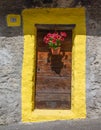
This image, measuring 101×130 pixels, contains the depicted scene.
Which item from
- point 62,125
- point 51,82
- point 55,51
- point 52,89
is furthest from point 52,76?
point 62,125

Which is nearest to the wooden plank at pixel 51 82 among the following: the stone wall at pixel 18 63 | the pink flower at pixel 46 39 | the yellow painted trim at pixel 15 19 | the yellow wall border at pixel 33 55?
the yellow wall border at pixel 33 55

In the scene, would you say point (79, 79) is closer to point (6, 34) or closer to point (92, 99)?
point (92, 99)

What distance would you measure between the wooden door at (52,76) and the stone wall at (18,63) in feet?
1.41

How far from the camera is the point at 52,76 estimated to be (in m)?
7.89

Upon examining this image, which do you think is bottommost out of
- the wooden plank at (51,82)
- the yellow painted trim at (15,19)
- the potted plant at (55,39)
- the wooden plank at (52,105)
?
the wooden plank at (52,105)

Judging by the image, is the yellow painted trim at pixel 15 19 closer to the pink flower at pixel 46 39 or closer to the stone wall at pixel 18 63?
the stone wall at pixel 18 63

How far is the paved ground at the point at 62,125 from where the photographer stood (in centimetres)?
712

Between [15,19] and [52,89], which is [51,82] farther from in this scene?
[15,19]

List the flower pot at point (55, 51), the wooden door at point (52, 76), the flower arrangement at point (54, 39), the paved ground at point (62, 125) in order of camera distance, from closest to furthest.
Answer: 1. the paved ground at point (62, 125)
2. the flower arrangement at point (54, 39)
3. the flower pot at point (55, 51)
4. the wooden door at point (52, 76)

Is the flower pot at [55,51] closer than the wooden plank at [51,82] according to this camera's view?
Yes

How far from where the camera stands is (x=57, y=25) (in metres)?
7.73

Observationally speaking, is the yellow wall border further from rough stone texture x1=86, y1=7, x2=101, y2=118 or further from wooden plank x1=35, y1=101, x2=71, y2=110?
wooden plank x1=35, y1=101, x2=71, y2=110

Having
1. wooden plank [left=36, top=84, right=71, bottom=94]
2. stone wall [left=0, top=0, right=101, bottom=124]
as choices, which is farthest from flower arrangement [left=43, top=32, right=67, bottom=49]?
wooden plank [left=36, top=84, right=71, bottom=94]

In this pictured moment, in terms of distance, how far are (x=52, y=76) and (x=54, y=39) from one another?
795mm
